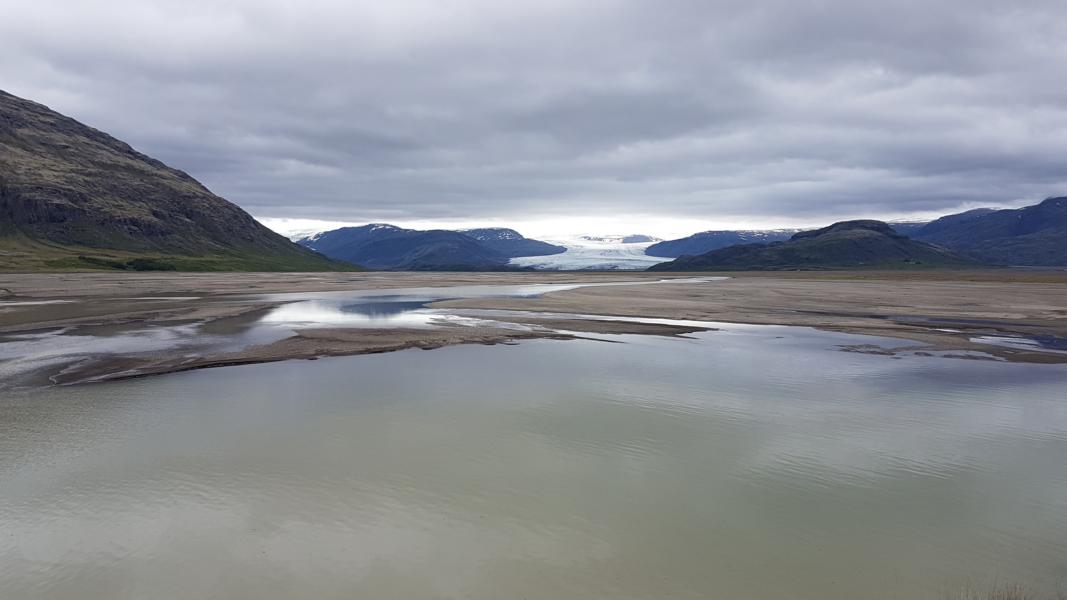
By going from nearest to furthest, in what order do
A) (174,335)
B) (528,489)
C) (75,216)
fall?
(528,489) < (174,335) < (75,216)

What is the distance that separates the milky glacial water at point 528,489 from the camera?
9.50 metres

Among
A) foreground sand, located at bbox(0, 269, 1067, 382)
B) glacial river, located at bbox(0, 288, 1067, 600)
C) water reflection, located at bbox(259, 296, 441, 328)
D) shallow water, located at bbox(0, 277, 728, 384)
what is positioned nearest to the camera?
glacial river, located at bbox(0, 288, 1067, 600)

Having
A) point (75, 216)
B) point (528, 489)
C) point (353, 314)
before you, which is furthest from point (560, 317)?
point (75, 216)

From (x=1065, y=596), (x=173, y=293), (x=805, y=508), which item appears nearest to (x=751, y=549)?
(x=805, y=508)

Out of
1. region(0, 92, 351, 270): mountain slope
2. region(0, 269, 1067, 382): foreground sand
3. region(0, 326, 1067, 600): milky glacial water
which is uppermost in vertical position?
region(0, 92, 351, 270): mountain slope

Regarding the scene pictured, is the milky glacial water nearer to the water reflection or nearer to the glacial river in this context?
the glacial river

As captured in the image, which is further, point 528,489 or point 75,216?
point 75,216

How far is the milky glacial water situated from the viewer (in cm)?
950

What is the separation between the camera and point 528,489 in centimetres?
1290

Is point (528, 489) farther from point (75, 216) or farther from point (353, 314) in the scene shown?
point (75, 216)

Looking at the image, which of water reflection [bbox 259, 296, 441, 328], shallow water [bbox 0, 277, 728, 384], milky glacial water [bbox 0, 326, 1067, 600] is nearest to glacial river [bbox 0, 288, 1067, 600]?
milky glacial water [bbox 0, 326, 1067, 600]

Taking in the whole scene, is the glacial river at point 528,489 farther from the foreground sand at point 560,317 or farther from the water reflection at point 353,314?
the water reflection at point 353,314

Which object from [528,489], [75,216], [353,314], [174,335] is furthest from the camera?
[75,216]

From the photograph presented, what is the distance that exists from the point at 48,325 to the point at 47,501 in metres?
33.8
